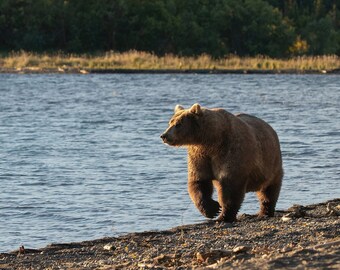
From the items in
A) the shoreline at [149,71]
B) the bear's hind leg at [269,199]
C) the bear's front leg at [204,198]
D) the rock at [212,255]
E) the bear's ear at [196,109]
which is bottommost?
the shoreline at [149,71]

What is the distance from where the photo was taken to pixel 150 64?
203 ft

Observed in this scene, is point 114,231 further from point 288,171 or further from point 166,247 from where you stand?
point 288,171

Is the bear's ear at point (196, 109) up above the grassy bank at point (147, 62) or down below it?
above

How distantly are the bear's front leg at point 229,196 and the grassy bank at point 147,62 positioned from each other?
1869 inches

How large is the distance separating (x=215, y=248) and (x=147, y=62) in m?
51.8

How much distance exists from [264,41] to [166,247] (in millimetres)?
61687

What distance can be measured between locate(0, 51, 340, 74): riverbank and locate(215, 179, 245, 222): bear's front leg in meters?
47.2

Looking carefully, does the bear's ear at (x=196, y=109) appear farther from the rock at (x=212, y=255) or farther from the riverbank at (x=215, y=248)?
the rock at (x=212, y=255)

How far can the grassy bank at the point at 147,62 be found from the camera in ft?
201

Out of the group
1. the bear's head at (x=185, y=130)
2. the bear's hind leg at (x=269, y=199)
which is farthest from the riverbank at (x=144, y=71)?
the bear's head at (x=185, y=130)

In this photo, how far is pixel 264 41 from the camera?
237ft

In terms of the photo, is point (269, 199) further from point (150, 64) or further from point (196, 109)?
point (150, 64)

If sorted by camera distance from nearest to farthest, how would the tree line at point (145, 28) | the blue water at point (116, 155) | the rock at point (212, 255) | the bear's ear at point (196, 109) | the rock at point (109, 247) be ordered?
the rock at point (212, 255)
the rock at point (109, 247)
the bear's ear at point (196, 109)
the blue water at point (116, 155)
the tree line at point (145, 28)

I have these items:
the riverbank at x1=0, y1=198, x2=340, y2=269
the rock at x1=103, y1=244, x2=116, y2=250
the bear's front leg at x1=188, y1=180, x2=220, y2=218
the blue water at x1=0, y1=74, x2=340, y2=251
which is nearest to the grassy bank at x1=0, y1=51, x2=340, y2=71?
the blue water at x1=0, y1=74, x2=340, y2=251
